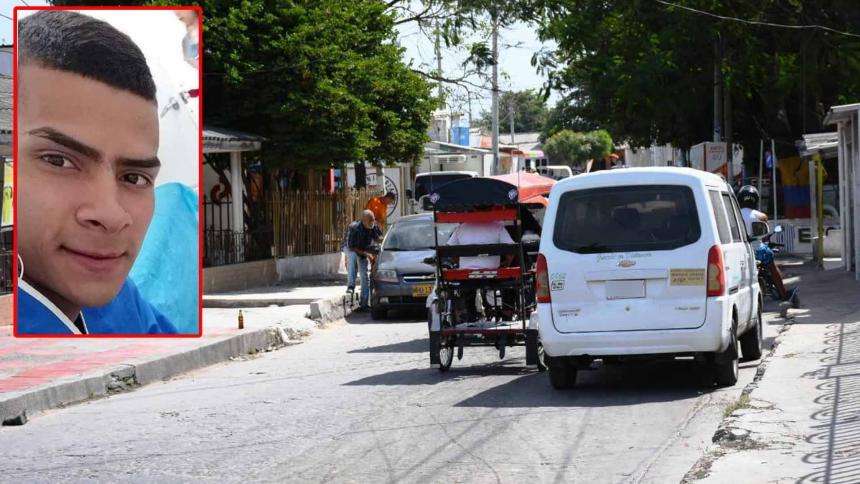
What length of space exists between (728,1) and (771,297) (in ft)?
29.9

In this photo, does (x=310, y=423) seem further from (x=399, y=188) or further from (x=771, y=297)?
(x=399, y=188)

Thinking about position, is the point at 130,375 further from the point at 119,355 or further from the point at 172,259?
the point at 172,259

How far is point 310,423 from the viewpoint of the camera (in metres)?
10.1

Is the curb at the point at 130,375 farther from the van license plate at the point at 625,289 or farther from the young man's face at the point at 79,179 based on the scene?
the van license plate at the point at 625,289

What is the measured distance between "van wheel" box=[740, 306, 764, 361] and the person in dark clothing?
363 inches

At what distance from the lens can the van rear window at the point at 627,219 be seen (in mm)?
11021

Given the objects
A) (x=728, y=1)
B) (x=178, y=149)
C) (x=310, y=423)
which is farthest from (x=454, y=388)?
(x=728, y=1)

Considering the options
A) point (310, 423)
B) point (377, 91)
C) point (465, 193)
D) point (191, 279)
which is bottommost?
point (310, 423)

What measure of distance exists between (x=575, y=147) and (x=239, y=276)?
77.2 meters

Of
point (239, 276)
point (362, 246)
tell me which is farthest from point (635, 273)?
point (239, 276)

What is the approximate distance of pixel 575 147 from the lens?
99.4 m

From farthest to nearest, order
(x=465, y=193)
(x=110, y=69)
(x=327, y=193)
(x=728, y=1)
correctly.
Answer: (x=327, y=193) < (x=728, y=1) < (x=465, y=193) < (x=110, y=69)

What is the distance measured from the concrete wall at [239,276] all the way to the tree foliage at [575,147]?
7571 cm

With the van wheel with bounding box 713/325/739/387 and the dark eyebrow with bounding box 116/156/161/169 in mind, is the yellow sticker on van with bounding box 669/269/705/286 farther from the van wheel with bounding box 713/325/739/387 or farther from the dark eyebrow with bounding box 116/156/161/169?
the dark eyebrow with bounding box 116/156/161/169
